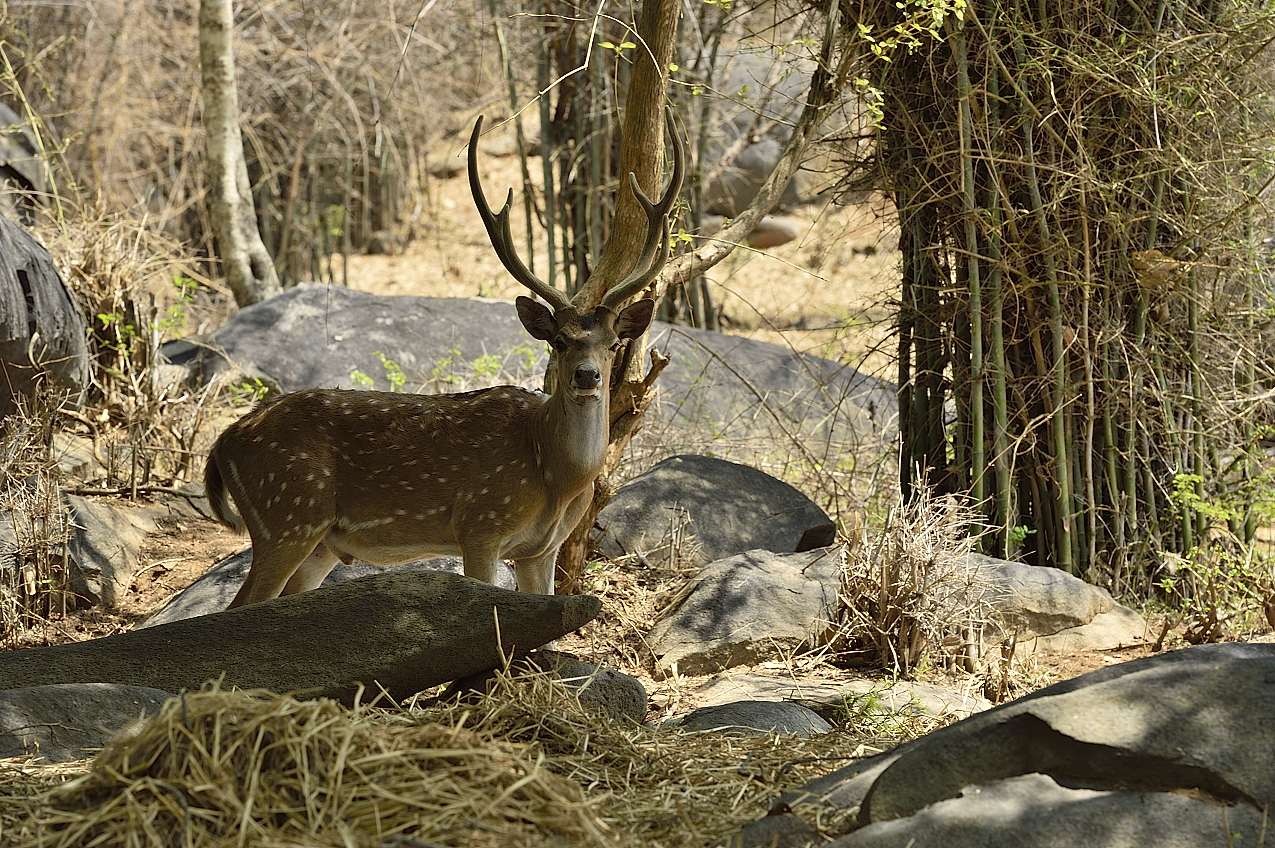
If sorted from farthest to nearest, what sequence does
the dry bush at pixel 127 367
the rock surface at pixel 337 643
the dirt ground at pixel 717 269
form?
the dirt ground at pixel 717 269, the dry bush at pixel 127 367, the rock surface at pixel 337 643

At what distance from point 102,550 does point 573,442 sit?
263 centimetres

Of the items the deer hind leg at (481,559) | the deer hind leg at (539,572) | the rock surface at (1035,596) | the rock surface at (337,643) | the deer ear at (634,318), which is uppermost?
the deer ear at (634,318)

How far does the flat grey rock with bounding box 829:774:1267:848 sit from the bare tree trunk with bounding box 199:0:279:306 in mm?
8971

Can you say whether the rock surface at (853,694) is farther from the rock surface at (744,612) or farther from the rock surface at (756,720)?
the rock surface at (756,720)

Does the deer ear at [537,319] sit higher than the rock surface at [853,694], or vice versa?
the deer ear at [537,319]

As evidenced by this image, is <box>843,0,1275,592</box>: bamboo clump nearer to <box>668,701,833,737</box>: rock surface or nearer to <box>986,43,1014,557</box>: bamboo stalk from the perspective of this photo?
<box>986,43,1014,557</box>: bamboo stalk

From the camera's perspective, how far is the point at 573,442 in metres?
5.58

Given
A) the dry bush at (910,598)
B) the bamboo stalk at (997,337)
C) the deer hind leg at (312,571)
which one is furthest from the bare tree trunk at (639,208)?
the dry bush at (910,598)

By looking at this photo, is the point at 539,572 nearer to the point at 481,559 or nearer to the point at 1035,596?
the point at 481,559

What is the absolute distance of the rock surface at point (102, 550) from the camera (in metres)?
6.60

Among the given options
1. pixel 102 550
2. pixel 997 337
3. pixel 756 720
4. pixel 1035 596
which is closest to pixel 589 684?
pixel 756 720

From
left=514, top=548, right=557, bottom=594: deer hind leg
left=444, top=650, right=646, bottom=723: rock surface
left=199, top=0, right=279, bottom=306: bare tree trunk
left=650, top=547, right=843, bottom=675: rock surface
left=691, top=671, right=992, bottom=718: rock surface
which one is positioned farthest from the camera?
left=199, top=0, right=279, bottom=306: bare tree trunk

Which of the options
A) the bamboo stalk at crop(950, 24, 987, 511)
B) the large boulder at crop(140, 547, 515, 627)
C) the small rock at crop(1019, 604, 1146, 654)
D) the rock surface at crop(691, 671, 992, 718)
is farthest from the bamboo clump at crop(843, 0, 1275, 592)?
the large boulder at crop(140, 547, 515, 627)

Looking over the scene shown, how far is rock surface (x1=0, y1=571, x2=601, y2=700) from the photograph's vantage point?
3.92m
